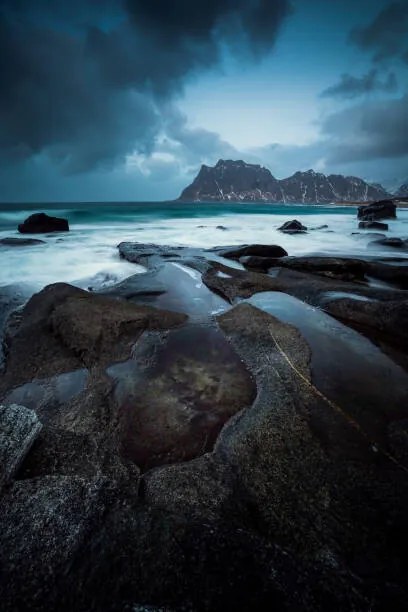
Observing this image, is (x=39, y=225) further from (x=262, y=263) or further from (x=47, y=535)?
(x=47, y=535)

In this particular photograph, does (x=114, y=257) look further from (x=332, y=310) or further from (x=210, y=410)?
(x=210, y=410)

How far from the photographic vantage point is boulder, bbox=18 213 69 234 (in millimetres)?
21312

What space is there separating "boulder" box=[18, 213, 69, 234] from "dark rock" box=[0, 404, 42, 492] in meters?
22.5

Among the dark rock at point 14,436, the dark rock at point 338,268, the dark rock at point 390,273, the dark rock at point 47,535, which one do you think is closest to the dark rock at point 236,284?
the dark rock at point 338,268

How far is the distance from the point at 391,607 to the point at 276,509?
0.69 meters

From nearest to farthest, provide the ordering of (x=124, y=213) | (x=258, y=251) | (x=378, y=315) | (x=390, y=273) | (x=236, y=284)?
1. (x=378, y=315)
2. (x=236, y=284)
3. (x=390, y=273)
4. (x=258, y=251)
5. (x=124, y=213)

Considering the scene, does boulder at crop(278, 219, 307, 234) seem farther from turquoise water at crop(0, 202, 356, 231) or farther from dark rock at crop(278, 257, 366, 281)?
turquoise water at crop(0, 202, 356, 231)

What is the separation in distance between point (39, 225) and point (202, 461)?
2380 centimetres

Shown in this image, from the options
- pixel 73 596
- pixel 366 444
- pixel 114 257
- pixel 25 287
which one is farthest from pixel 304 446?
pixel 114 257

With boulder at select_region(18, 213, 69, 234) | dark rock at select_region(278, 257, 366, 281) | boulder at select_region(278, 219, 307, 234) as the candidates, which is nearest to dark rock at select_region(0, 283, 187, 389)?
dark rock at select_region(278, 257, 366, 281)

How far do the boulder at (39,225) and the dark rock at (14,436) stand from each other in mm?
22496

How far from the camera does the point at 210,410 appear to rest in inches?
116

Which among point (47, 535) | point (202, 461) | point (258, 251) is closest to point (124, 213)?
point (258, 251)

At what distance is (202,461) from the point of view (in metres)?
2.33
